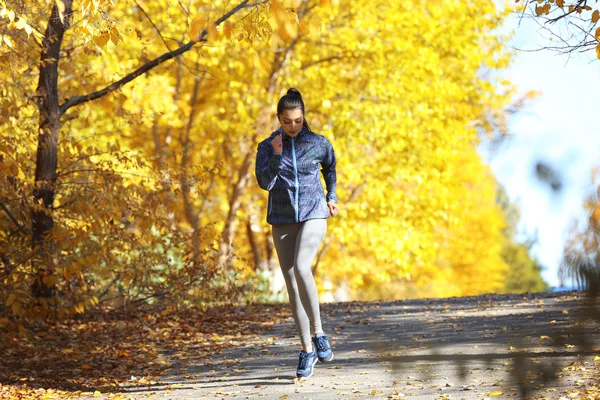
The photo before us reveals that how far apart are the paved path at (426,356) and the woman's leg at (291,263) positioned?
1.25ft

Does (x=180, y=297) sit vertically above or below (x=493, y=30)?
below

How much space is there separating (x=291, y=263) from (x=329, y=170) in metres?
0.72

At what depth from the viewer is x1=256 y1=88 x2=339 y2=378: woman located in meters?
5.50

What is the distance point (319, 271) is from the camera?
2375cm

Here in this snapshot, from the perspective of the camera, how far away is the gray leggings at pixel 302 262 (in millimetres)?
5516

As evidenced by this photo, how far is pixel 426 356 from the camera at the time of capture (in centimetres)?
219

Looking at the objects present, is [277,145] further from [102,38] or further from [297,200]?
[102,38]

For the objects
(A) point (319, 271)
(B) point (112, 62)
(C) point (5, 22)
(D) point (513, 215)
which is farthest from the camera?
(A) point (319, 271)

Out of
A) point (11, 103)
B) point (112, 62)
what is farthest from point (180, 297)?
point (112, 62)

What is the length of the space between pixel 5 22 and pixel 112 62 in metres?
8.84

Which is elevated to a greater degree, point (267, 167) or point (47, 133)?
point (47, 133)

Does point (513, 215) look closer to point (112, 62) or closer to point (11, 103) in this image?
point (11, 103)

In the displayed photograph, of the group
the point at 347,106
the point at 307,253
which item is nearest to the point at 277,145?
the point at 307,253

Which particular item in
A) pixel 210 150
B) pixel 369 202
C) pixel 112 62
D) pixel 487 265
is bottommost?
pixel 487 265
